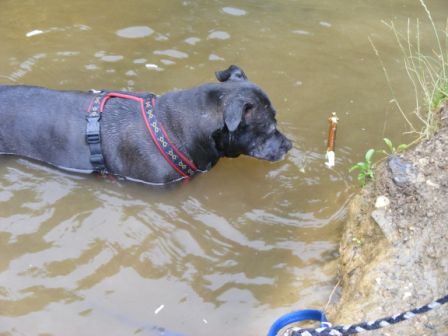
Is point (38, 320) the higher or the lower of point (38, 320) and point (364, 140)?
the lower

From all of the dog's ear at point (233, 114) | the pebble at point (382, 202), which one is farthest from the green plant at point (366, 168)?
the dog's ear at point (233, 114)

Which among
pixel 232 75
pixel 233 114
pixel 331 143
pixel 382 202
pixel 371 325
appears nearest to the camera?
pixel 371 325

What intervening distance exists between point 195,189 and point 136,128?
95 centimetres

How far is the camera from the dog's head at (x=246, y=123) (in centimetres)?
557

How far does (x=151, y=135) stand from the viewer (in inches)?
231

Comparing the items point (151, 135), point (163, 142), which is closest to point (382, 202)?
point (163, 142)

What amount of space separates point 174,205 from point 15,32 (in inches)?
168

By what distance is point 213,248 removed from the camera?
18.0 ft

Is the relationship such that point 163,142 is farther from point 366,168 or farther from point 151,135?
point 366,168

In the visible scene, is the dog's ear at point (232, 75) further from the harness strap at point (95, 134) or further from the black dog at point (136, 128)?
the harness strap at point (95, 134)

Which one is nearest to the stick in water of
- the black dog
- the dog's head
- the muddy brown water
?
the muddy brown water

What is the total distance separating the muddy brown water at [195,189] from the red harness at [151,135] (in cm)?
34

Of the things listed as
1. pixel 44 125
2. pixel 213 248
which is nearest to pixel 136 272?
pixel 213 248

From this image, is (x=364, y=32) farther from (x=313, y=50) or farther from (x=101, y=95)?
(x=101, y=95)
